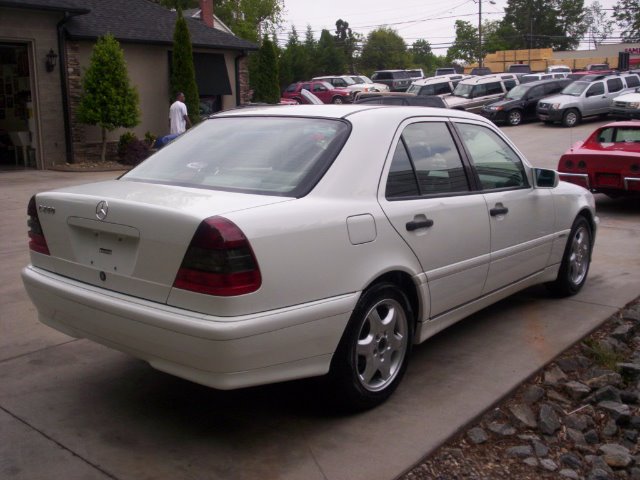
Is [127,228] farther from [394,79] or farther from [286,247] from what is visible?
[394,79]

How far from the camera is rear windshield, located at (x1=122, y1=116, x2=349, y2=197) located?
3.97 metres

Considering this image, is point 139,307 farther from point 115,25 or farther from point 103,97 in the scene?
point 115,25

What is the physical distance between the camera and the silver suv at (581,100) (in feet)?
86.1

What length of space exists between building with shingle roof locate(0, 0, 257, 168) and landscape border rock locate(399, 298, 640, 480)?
14.7 metres

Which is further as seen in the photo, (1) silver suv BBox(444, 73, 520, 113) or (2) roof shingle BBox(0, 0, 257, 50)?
(1) silver suv BBox(444, 73, 520, 113)

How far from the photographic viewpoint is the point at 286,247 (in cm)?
353

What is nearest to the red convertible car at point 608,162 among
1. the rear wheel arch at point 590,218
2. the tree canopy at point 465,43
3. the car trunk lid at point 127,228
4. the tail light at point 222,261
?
the rear wheel arch at point 590,218

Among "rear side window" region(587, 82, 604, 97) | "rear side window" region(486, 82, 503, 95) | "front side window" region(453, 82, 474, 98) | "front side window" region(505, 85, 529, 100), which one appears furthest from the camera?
"rear side window" region(486, 82, 503, 95)

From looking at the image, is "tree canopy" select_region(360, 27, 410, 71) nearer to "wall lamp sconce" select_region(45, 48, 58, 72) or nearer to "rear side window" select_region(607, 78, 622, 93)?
"rear side window" select_region(607, 78, 622, 93)

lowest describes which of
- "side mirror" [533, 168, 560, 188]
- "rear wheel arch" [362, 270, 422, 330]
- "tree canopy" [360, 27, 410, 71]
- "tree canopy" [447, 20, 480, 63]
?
"rear wheel arch" [362, 270, 422, 330]

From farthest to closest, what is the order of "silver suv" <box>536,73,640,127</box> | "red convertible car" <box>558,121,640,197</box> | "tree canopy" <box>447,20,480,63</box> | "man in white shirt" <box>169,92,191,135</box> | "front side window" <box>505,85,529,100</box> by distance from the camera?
1. "tree canopy" <box>447,20,480,63</box>
2. "front side window" <box>505,85,529,100</box>
3. "silver suv" <box>536,73,640,127</box>
4. "man in white shirt" <box>169,92,191,135</box>
5. "red convertible car" <box>558,121,640,197</box>

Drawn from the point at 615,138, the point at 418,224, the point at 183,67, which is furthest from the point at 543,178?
the point at 183,67

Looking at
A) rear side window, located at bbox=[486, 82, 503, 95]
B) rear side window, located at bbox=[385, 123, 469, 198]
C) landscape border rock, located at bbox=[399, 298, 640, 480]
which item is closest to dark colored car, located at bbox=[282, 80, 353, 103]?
rear side window, located at bbox=[486, 82, 503, 95]

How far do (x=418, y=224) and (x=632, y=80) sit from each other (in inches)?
1111
